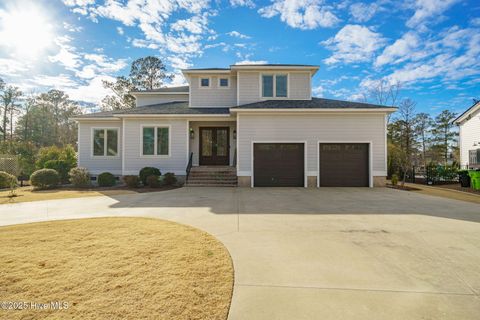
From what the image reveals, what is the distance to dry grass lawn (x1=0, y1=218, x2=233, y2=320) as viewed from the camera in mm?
2037

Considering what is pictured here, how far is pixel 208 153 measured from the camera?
1373 cm

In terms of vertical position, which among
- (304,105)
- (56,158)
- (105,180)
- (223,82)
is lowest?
(105,180)

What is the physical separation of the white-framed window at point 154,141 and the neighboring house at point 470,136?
22.5m

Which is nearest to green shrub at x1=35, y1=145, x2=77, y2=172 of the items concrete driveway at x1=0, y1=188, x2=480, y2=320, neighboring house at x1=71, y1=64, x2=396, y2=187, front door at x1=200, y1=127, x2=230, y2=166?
neighboring house at x1=71, y1=64, x2=396, y2=187

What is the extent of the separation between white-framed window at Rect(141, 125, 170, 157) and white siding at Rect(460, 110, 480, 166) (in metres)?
22.7

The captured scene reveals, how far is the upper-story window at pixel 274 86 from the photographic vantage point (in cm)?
1314

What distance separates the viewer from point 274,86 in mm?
13172

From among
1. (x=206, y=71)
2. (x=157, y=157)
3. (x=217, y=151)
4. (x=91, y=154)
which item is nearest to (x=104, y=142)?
(x=91, y=154)

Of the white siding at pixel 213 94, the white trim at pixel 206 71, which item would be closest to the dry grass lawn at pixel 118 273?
the white siding at pixel 213 94

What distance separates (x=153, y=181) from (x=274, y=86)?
902cm

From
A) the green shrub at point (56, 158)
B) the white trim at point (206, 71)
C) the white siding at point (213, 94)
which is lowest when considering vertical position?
the green shrub at point (56, 158)

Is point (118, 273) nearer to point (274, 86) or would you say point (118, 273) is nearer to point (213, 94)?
point (274, 86)

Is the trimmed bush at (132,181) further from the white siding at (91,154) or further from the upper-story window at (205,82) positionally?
the upper-story window at (205,82)

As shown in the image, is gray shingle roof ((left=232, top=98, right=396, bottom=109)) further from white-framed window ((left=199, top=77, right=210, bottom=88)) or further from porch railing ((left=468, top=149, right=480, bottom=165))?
porch railing ((left=468, top=149, right=480, bottom=165))
